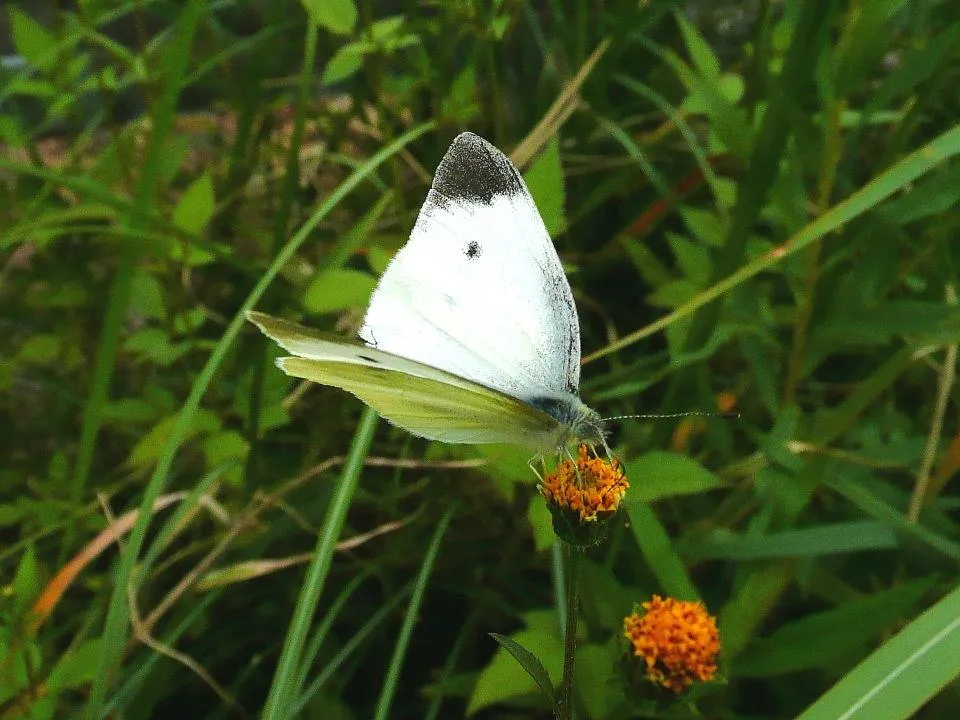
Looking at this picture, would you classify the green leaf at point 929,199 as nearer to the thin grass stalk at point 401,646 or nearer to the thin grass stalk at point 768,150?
the thin grass stalk at point 768,150

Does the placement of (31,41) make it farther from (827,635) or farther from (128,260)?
(827,635)

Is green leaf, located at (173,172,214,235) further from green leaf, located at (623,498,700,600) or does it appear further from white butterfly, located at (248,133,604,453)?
green leaf, located at (623,498,700,600)

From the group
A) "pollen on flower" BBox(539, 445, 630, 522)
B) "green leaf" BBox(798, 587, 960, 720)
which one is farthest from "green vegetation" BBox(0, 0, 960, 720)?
"pollen on flower" BBox(539, 445, 630, 522)

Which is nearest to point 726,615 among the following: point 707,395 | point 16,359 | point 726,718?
point 726,718

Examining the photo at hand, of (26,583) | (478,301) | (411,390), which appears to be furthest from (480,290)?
(26,583)

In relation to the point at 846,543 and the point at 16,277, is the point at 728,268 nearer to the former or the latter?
the point at 846,543

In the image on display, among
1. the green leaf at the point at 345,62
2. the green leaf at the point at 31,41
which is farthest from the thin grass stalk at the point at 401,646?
the green leaf at the point at 31,41

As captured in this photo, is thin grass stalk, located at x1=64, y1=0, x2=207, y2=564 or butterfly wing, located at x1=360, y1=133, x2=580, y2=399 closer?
butterfly wing, located at x1=360, y1=133, x2=580, y2=399
